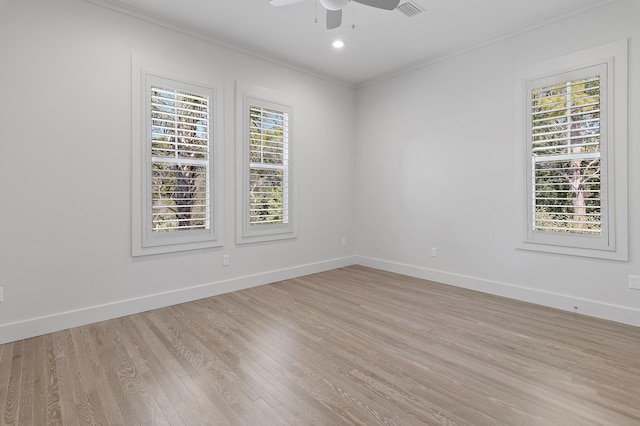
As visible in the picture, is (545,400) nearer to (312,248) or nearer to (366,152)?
(312,248)

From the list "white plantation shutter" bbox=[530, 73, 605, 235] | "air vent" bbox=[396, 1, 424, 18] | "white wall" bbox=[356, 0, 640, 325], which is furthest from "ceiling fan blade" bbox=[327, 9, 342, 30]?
"white plantation shutter" bbox=[530, 73, 605, 235]

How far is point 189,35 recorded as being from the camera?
148 inches

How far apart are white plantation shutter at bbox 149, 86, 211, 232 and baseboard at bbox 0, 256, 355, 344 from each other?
73 cm

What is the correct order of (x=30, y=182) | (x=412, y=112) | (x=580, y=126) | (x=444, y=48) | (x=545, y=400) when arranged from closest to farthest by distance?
(x=545, y=400) < (x=30, y=182) < (x=580, y=126) < (x=444, y=48) < (x=412, y=112)

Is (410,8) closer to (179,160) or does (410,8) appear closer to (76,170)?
(179,160)

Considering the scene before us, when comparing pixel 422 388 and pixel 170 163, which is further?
pixel 170 163

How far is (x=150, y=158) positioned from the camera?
3459 mm

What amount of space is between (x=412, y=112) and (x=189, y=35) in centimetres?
312

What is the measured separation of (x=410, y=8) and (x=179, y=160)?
2891 mm

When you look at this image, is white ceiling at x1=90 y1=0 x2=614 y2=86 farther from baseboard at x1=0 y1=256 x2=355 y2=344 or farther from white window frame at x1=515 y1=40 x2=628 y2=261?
baseboard at x1=0 y1=256 x2=355 y2=344

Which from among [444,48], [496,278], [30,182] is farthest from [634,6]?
[30,182]

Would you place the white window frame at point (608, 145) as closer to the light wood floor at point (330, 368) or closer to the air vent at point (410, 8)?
the light wood floor at point (330, 368)

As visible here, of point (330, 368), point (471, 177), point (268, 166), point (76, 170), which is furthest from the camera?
point (268, 166)

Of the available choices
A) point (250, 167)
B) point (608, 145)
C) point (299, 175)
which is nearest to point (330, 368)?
point (250, 167)
